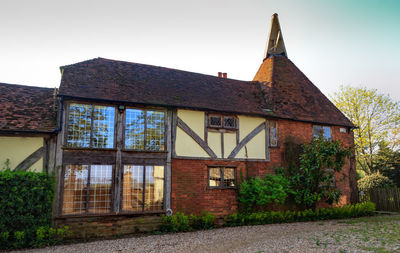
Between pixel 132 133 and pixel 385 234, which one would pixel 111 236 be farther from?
pixel 385 234

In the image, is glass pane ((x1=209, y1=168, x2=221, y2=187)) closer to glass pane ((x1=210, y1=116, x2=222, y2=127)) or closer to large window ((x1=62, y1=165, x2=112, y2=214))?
glass pane ((x1=210, y1=116, x2=222, y2=127))

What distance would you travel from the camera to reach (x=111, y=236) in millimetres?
10086

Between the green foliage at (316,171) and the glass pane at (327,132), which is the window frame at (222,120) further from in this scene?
the glass pane at (327,132)

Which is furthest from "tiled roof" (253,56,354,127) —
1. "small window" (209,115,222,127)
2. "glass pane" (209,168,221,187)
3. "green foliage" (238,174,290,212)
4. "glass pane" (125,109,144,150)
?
"glass pane" (125,109,144,150)

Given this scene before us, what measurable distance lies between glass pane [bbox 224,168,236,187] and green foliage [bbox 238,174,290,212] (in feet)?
1.47

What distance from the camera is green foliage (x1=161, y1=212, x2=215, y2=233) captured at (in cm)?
1082

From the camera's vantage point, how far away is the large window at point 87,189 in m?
9.95

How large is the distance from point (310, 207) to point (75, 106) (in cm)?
1114

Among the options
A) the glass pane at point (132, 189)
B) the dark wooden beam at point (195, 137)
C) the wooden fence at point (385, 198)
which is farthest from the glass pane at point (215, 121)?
the wooden fence at point (385, 198)

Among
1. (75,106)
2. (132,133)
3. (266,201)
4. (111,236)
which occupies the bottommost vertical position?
(111,236)

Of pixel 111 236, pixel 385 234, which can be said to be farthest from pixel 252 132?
pixel 111 236

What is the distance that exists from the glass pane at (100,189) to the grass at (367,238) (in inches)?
276

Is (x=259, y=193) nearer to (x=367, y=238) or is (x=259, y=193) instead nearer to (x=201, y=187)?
(x=201, y=187)

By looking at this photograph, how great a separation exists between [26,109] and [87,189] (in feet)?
13.3
